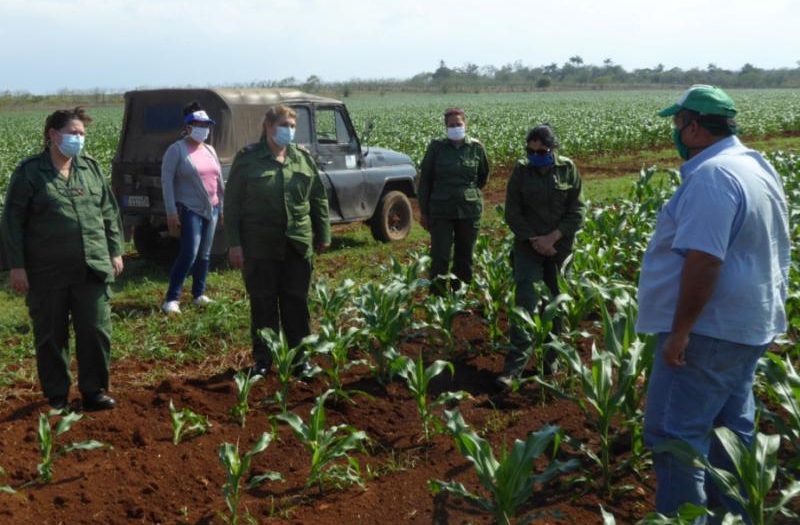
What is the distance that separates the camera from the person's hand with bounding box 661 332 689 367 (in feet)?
11.8

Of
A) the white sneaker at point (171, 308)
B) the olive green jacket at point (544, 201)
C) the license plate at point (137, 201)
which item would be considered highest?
the olive green jacket at point (544, 201)

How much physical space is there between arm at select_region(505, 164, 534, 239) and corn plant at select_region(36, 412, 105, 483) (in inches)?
117

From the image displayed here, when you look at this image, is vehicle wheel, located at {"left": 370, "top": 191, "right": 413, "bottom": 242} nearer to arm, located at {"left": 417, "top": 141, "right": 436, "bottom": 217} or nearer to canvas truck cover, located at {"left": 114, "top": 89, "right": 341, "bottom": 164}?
canvas truck cover, located at {"left": 114, "top": 89, "right": 341, "bottom": 164}

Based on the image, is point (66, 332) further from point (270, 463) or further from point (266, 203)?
point (270, 463)

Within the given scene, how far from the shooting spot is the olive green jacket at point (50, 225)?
219 inches

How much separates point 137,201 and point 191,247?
7.02 ft

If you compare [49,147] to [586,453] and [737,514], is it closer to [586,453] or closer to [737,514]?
[586,453]

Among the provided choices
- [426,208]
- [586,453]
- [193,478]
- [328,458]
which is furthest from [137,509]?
[426,208]

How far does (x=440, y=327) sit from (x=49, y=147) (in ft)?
9.73

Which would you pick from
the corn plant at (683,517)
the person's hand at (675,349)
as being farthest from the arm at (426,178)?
the corn plant at (683,517)

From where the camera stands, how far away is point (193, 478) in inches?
194

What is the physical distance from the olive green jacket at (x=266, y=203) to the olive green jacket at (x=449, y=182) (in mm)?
1804

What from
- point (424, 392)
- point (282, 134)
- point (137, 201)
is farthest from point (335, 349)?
point (137, 201)

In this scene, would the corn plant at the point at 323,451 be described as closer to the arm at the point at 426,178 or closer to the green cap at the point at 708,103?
the green cap at the point at 708,103
